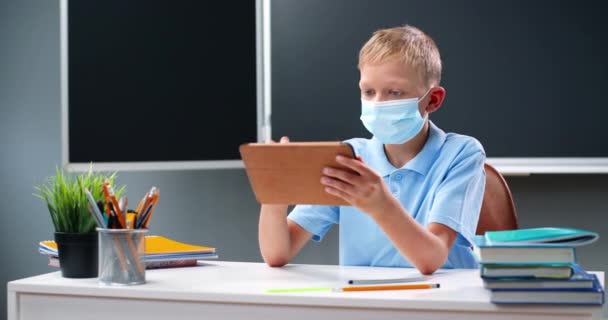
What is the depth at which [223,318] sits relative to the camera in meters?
1.11

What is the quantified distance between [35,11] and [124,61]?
0.89 m

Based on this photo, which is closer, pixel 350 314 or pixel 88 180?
pixel 350 314

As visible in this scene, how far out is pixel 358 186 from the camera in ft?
3.87

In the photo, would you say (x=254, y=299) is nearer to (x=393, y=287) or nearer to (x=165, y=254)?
(x=393, y=287)

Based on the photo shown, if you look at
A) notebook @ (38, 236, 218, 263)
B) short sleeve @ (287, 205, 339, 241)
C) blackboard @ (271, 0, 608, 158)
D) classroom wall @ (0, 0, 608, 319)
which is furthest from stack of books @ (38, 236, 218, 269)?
classroom wall @ (0, 0, 608, 319)

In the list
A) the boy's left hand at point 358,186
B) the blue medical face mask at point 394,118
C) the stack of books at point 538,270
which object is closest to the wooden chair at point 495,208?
the blue medical face mask at point 394,118

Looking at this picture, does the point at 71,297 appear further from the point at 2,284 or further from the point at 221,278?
the point at 2,284

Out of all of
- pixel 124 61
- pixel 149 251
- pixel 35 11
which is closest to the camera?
pixel 149 251

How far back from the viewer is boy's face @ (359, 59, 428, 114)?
1.47 metres

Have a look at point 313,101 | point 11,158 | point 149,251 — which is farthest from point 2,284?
point 149,251

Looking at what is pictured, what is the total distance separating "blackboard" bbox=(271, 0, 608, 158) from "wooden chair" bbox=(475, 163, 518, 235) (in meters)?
0.64

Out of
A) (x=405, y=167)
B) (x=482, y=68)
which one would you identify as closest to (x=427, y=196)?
(x=405, y=167)

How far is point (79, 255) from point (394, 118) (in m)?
0.65

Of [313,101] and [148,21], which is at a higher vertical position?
[148,21]
